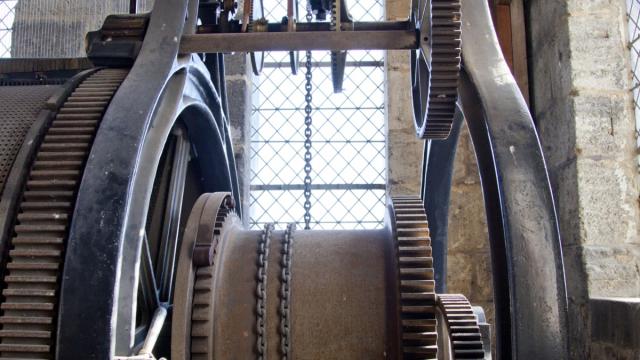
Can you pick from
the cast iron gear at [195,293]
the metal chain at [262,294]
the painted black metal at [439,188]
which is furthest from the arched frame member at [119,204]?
the painted black metal at [439,188]

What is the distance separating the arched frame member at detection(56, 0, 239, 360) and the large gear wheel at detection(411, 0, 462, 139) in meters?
0.63

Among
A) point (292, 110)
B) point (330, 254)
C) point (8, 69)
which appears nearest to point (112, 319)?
point (330, 254)

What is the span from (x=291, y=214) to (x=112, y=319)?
9.62ft

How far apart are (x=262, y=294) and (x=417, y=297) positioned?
1.24 feet

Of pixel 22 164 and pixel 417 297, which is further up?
pixel 22 164

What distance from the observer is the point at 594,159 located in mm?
2979

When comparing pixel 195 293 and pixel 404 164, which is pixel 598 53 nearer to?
pixel 404 164

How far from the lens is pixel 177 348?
1.47 metres

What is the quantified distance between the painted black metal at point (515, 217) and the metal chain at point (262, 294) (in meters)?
0.55

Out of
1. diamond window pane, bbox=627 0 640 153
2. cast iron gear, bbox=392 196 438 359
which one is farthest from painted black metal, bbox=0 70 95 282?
diamond window pane, bbox=627 0 640 153

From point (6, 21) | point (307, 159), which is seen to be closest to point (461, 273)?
point (307, 159)

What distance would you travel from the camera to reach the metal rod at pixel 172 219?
1.79m

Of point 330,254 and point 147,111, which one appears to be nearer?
point 147,111

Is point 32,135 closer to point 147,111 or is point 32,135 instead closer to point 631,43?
point 147,111
